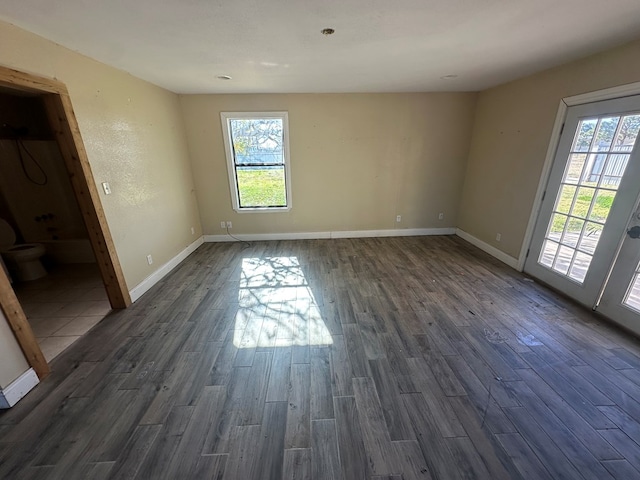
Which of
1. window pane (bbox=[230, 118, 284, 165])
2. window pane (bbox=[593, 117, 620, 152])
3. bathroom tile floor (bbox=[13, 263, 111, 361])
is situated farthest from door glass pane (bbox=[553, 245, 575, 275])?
bathroom tile floor (bbox=[13, 263, 111, 361])

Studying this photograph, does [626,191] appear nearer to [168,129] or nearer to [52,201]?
[168,129]

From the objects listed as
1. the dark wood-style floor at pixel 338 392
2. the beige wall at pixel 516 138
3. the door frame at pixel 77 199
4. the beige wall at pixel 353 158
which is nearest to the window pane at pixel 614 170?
the beige wall at pixel 516 138

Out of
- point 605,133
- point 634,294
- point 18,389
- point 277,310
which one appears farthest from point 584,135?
point 18,389

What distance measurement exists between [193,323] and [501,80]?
483 cm

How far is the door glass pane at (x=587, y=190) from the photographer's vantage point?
7.77 ft

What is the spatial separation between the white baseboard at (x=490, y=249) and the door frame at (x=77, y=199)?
487 cm

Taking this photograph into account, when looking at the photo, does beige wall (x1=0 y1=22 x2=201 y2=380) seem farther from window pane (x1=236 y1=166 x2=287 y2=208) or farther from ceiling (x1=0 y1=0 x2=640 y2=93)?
window pane (x1=236 y1=166 x2=287 y2=208)

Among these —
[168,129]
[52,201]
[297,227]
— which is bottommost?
[297,227]

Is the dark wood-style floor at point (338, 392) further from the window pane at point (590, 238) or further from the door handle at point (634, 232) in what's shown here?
the door handle at point (634, 232)

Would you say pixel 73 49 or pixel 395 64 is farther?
pixel 395 64

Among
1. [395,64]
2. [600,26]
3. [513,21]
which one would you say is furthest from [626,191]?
[395,64]

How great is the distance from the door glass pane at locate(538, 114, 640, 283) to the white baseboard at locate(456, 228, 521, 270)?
498 millimetres

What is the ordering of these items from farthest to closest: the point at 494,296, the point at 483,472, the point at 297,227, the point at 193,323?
the point at 297,227 → the point at 494,296 → the point at 193,323 → the point at 483,472

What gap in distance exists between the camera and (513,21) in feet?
5.94
